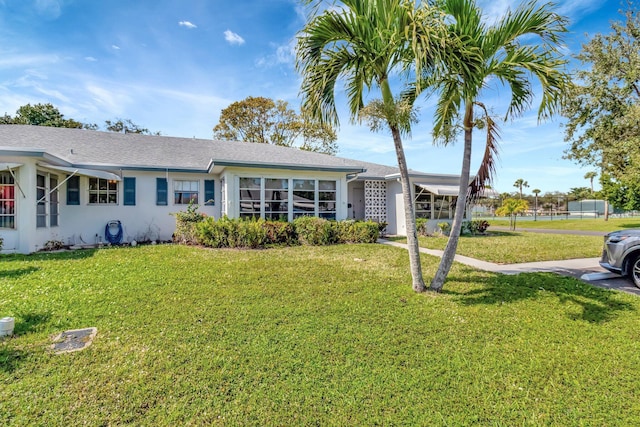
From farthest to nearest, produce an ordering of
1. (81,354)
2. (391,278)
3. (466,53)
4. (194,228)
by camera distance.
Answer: (194,228)
(391,278)
(466,53)
(81,354)

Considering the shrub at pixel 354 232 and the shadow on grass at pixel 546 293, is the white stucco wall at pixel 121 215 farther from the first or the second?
the shadow on grass at pixel 546 293

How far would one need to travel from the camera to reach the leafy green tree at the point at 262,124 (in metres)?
30.1

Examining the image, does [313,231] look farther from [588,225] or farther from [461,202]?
[588,225]

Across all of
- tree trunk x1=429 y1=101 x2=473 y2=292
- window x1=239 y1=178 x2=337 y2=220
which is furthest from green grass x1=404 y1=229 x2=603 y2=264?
window x1=239 y1=178 x2=337 y2=220

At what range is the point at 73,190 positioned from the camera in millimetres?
12930

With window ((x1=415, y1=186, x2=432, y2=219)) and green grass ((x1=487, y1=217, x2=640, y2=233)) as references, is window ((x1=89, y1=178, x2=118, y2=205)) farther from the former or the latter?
green grass ((x1=487, y1=217, x2=640, y2=233))

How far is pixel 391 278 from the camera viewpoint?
24.4 feet

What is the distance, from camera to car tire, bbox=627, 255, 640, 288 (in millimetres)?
6992

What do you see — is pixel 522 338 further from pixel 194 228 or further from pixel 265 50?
pixel 265 50

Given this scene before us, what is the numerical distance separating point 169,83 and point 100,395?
14.9 meters

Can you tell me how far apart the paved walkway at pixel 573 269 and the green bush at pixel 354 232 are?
3942 millimetres

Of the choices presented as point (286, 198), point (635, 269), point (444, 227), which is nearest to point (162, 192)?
point (286, 198)

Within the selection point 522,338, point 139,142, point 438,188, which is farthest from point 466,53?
point 139,142

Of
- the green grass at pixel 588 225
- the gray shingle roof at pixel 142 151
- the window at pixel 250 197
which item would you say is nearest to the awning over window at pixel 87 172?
the gray shingle roof at pixel 142 151
